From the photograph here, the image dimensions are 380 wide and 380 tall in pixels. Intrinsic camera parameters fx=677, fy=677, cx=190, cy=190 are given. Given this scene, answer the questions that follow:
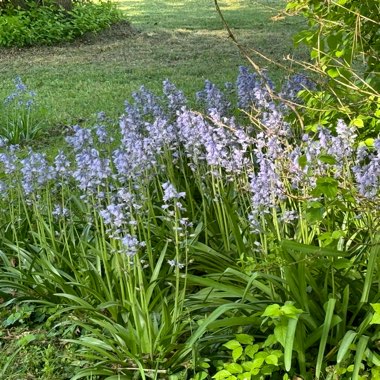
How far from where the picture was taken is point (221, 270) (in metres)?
3.65

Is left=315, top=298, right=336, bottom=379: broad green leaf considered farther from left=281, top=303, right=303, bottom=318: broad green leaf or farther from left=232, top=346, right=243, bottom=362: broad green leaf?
left=232, top=346, right=243, bottom=362: broad green leaf

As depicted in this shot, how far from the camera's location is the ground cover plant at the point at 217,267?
2857 mm

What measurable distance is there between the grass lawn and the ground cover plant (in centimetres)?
337

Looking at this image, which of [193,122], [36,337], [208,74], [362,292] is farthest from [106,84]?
[362,292]

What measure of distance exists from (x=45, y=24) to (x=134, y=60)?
2.94 meters

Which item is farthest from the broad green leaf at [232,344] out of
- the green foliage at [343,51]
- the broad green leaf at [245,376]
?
the green foliage at [343,51]

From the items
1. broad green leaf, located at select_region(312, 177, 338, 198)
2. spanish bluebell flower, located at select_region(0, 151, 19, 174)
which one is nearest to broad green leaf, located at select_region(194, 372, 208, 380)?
broad green leaf, located at select_region(312, 177, 338, 198)

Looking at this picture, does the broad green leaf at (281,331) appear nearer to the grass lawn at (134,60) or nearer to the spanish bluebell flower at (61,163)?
the spanish bluebell flower at (61,163)

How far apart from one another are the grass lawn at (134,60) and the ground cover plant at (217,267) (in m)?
3.37

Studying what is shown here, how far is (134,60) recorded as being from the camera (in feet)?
39.2

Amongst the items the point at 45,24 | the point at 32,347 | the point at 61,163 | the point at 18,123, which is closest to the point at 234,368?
the point at 32,347

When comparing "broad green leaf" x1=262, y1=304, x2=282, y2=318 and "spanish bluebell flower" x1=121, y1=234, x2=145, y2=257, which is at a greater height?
"spanish bluebell flower" x1=121, y1=234, x2=145, y2=257

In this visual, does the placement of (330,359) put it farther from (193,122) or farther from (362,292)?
(193,122)

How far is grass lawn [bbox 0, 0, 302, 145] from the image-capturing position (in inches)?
A: 356
